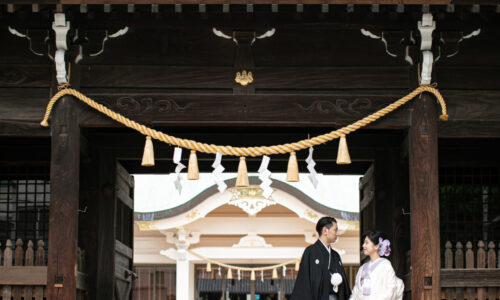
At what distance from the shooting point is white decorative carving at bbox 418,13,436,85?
27.3 feet

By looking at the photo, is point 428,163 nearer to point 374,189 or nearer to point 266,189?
point 266,189

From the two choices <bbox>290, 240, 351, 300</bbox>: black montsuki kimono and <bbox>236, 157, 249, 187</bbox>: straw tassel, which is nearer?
<bbox>236, 157, 249, 187</bbox>: straw tassel

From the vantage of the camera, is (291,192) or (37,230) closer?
(37,230)

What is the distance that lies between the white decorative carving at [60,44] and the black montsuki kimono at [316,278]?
11.3 feet

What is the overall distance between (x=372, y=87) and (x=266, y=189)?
5.51ft

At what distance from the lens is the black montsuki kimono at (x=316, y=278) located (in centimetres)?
893

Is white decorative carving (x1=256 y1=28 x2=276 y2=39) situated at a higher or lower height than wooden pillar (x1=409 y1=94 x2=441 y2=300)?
higher

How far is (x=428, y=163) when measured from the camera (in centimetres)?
850

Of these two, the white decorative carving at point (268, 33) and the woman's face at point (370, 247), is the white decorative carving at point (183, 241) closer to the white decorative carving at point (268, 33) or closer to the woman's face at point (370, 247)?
the woman's face at point (370, 247)

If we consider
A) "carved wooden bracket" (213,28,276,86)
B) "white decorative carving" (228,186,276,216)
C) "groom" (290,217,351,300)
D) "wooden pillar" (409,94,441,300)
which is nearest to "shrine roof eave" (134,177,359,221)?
"white decorative carving" (228,186,276,216)

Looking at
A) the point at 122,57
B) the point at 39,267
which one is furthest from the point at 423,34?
the point at 39,267

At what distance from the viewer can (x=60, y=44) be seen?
27.9 feet

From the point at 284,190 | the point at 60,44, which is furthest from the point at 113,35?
the point at 284,190

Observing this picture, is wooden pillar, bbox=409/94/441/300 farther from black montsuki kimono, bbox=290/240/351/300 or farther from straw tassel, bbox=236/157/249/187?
straw tassel, bbox=236/157/249/187
